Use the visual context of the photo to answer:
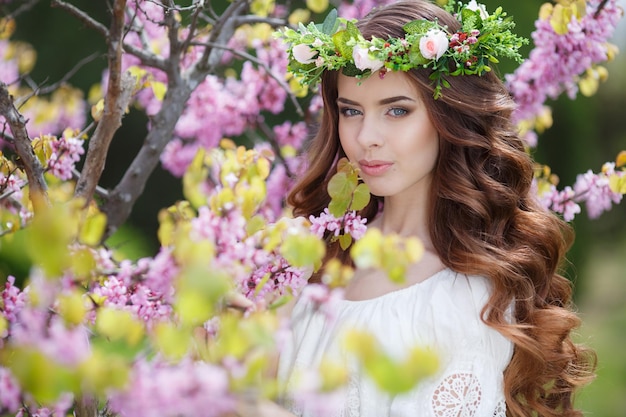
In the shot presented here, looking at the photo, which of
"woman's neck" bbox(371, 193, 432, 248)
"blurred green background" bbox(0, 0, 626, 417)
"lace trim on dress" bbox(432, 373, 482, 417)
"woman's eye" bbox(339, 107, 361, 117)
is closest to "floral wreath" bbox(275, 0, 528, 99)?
"woman's eye" bbox(339, 107, 361, 117)

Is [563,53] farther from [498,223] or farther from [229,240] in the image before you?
[229,240]

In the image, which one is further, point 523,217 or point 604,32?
point 604,32

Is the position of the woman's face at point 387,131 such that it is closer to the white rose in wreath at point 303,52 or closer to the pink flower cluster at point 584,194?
the white rose in wreath at point 303,52

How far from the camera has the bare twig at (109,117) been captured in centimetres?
164

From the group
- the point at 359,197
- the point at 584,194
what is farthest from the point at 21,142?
the point at 584,194

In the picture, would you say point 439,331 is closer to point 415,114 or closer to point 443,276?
point 443,276

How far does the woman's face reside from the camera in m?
1.90

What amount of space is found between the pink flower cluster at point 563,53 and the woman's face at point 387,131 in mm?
752

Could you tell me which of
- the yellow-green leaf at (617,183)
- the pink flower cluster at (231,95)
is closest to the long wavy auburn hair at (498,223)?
the yellow-green leaf at (617,183)

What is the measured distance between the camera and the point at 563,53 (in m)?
2.48

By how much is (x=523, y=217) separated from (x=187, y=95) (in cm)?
103

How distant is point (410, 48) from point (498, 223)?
0.55 meters

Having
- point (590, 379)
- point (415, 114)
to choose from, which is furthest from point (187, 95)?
point (590, 379)

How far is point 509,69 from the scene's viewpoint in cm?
546
